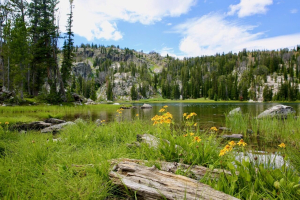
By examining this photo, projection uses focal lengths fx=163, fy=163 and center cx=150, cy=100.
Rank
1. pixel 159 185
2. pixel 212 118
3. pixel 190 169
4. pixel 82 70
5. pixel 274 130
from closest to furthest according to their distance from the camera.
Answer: pixel 159 185, pixel 190 169, pixel 274 130, pixel 212 118, pixel 82 70

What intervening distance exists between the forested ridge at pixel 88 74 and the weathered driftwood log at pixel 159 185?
27.6 metres

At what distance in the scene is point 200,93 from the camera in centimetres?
14188

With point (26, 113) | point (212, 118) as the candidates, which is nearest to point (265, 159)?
point (212, 118)

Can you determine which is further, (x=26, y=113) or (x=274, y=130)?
(x=26, y=113)

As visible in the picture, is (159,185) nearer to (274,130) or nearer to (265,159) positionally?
(265,159)

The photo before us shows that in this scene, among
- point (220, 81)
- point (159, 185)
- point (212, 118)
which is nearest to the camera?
point (159, 185)

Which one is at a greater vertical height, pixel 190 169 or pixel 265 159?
pixel 265 159

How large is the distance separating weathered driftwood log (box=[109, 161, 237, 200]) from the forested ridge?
2765 cm

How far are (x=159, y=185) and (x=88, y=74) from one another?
671ft

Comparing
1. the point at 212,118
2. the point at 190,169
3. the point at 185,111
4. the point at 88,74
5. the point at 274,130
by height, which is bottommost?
the point at 185,111

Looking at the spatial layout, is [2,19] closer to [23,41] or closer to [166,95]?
[23,41]

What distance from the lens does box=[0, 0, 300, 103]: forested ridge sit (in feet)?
85.8

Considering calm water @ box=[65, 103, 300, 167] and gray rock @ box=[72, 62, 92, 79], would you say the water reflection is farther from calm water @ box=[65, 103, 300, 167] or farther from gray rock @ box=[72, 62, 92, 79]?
gray rock @ box=[72, 62, 92, 79]

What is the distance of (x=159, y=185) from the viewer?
237 centimetres
